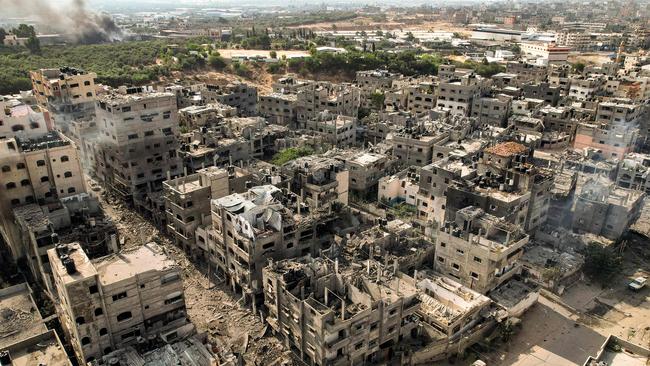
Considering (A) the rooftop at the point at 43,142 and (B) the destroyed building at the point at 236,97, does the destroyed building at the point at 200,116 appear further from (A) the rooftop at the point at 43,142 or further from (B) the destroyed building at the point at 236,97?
(A) the rooftop at the point at 43,142

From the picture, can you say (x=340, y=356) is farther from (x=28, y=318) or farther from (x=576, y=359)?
(x=28, y=318)

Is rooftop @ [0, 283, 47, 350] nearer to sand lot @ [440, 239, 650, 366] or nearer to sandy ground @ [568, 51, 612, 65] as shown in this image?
sand lot @ [440, 239, 650, 366]

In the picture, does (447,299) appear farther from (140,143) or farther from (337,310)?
(140,143)

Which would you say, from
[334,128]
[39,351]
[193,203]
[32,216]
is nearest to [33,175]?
[32,216]

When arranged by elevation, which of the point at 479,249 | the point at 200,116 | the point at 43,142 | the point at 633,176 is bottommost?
the point at 633,176

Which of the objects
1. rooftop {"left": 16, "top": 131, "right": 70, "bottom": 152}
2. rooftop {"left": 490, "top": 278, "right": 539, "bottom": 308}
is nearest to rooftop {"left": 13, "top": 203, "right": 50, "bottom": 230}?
rooftop {"left": 16, "top": 131, "right": 70, "bottom": 152}

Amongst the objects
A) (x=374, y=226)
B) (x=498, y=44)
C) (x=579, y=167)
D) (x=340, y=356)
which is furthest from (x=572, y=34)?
(x=340, y=356)

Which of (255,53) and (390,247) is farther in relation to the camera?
(255,53)
